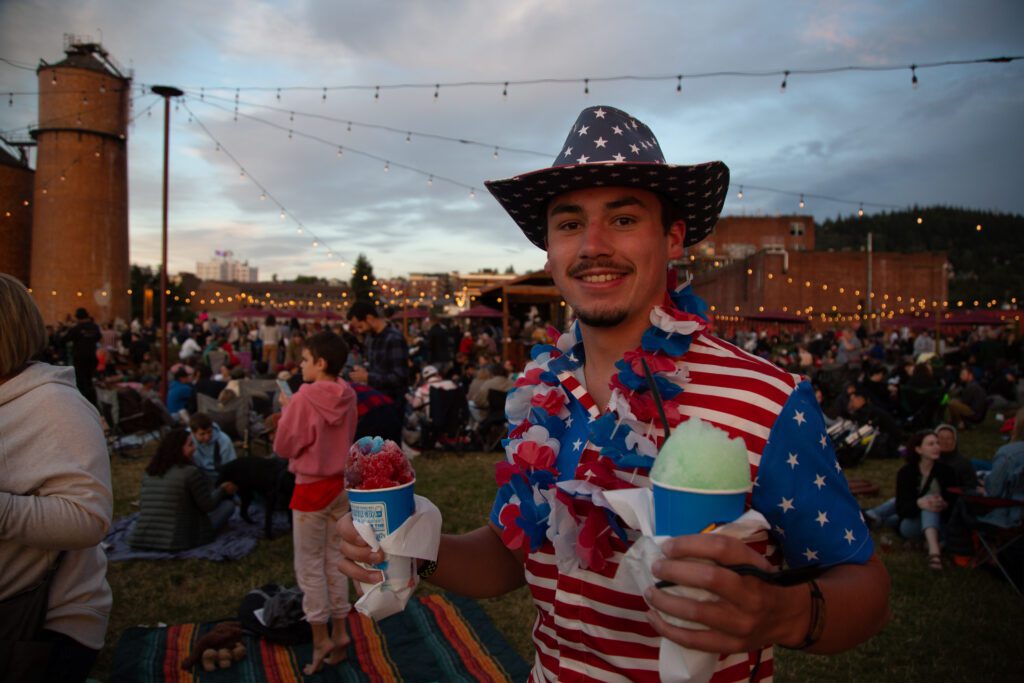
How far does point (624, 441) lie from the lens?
154cm

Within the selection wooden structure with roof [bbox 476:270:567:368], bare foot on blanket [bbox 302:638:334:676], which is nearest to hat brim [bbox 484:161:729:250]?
bare foot on blanket [bbox 302:638:334:676]

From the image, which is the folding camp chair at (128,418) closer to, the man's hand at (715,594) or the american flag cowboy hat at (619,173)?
the american flag cowboy hat at (619,173)

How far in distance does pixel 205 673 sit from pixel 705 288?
172 feet

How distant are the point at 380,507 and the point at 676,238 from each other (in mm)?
1134

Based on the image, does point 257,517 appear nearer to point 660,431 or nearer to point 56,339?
point 56,339

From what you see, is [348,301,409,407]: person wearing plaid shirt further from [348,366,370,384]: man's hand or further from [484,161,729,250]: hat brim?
[484,161,729,250]: hat brim

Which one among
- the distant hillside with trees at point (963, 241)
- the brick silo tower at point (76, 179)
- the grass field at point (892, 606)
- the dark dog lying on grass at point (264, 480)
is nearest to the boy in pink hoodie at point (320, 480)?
the grass field at point (892, 606)

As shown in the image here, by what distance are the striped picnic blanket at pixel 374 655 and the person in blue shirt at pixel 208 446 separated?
10.5ft

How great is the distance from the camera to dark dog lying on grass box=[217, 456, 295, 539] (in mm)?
6820

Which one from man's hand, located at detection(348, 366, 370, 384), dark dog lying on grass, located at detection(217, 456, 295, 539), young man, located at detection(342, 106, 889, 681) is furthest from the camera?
dark dog lying on grass, located at detection(217, 456, 295, 539)

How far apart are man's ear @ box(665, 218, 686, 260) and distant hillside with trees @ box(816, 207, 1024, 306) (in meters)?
54.6

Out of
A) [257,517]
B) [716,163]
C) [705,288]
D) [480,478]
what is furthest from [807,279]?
[716,163]

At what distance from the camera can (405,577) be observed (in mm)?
1556

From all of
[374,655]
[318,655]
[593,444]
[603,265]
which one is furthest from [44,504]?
[374,655]
